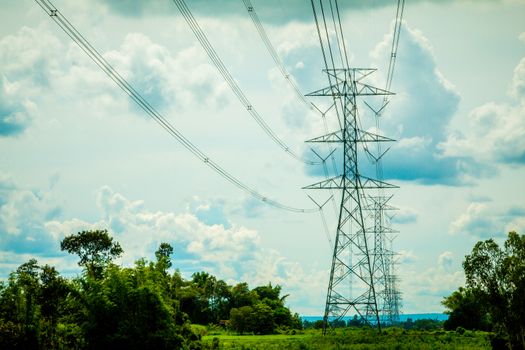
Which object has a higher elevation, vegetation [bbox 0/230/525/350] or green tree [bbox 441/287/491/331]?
green tree [bbox 441/287/491/331]

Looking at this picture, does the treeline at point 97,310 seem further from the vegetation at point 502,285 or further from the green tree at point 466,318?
the green tree at point 466,318

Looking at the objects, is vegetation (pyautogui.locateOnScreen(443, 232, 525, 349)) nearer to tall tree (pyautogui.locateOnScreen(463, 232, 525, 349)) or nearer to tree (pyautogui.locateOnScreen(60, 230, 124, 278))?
tall tree (pyautogui.locateOnScreen(463, 232, 525, 349))

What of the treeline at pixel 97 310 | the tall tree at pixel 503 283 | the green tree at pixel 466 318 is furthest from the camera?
the green tree at pixel 466 318

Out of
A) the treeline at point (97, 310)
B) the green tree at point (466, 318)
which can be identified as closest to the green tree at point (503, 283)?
the treeline at point (97, 310)

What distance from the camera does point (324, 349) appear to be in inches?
2000

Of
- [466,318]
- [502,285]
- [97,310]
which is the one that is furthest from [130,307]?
[466,318]

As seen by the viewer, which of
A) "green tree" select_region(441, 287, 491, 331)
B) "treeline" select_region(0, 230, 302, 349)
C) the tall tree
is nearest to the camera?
"treeline" select_region(0, 230, 302, 349)

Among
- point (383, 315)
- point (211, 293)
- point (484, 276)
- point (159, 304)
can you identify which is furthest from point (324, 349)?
point (211, 293)

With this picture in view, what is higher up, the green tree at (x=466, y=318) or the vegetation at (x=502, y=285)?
the green tree at (x=466, y=318)

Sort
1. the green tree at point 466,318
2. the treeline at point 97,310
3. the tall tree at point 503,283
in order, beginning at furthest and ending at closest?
the green tree at point 466,318 < the tall tree at point 503,283 < the treeline at point 97,310

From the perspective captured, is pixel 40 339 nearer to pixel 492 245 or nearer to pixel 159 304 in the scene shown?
pixel 159 304

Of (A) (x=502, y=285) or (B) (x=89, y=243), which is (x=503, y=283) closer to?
(A) (x=502, y=285)

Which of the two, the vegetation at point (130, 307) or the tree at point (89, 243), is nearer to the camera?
the vegetation at point (130, 307)

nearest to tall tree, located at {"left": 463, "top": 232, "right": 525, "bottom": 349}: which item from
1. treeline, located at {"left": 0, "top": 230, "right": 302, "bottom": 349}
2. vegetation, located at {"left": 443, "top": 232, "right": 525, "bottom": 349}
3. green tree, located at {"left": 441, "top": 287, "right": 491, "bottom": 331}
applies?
vegetation, located at {"left": 443, "top": 232, "right": 525, "bottom": 349}
